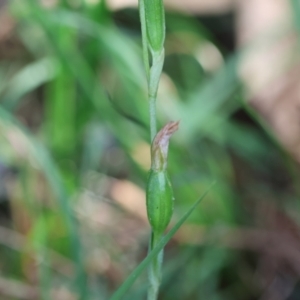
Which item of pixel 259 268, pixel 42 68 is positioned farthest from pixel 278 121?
pixel 42 68

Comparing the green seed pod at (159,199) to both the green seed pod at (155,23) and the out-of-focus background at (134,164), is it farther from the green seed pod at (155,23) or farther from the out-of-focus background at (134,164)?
the out-of-focus background at (134,164)

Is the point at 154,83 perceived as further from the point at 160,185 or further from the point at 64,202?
the point at 64,202

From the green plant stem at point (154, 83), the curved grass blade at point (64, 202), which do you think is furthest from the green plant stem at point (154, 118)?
the curved grass blade at point (64, 202)

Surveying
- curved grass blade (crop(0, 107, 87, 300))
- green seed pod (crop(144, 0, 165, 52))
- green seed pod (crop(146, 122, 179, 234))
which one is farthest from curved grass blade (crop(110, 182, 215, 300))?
curved grass blade (crop(0, 107, 87, 300))

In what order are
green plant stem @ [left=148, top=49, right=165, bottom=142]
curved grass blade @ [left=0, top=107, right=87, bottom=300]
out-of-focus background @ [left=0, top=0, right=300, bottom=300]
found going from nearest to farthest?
green plant stem @ [left=148, top=49, right=165, bottom=142], curved grass blade @ [left=0, top=107, right=87, bottom=300], out-of-focus background @ [left=0, top=0, right=300, bottom=300]

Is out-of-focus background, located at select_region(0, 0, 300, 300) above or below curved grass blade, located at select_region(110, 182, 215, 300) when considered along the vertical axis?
below

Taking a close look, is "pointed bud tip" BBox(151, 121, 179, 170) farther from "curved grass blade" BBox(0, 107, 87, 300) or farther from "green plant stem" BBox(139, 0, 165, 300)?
"curved grass blade" BBox(0, 107, 87, 300)
